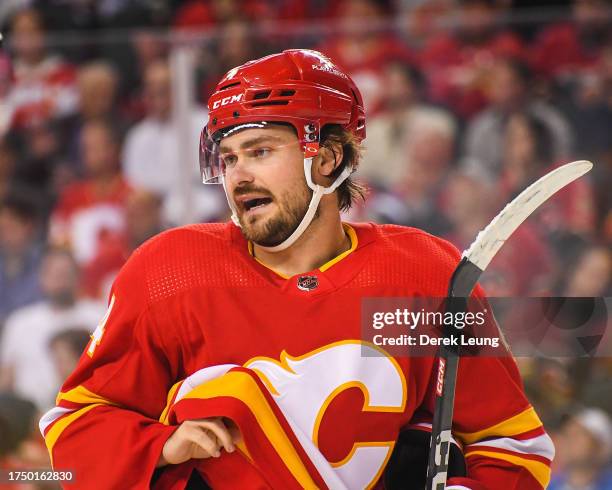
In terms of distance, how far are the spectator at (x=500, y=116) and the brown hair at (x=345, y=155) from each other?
141cm

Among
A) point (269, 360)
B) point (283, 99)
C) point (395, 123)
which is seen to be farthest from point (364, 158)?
point (269, 360)

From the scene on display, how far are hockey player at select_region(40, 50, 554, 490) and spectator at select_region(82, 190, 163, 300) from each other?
165 centimetres

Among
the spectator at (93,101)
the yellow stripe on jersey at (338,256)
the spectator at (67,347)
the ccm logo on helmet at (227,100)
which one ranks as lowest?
the spectator at (67,347)

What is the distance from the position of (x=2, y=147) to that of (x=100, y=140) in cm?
32

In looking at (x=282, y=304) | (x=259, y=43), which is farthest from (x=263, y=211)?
(x=259, y=43)

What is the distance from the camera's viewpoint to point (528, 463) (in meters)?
1.83

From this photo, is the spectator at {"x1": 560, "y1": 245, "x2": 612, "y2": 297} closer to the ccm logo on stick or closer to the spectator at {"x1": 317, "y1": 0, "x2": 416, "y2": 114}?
the spectator at {"x1": 317, "y1": 0, "x2": 416, "y2": 114}

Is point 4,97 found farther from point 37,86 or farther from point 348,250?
point 348,250

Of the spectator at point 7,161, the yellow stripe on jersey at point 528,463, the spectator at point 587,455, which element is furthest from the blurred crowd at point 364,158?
the yellow stripe on jersey at point 528,463

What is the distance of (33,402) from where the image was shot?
3348mm

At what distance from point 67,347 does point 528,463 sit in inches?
80.1

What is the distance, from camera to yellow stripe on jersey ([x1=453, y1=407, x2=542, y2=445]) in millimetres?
1851

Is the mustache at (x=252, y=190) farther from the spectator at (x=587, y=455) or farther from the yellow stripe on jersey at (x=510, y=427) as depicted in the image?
the spectator at (x=587, y=455)

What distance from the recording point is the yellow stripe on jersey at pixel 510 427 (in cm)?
185
